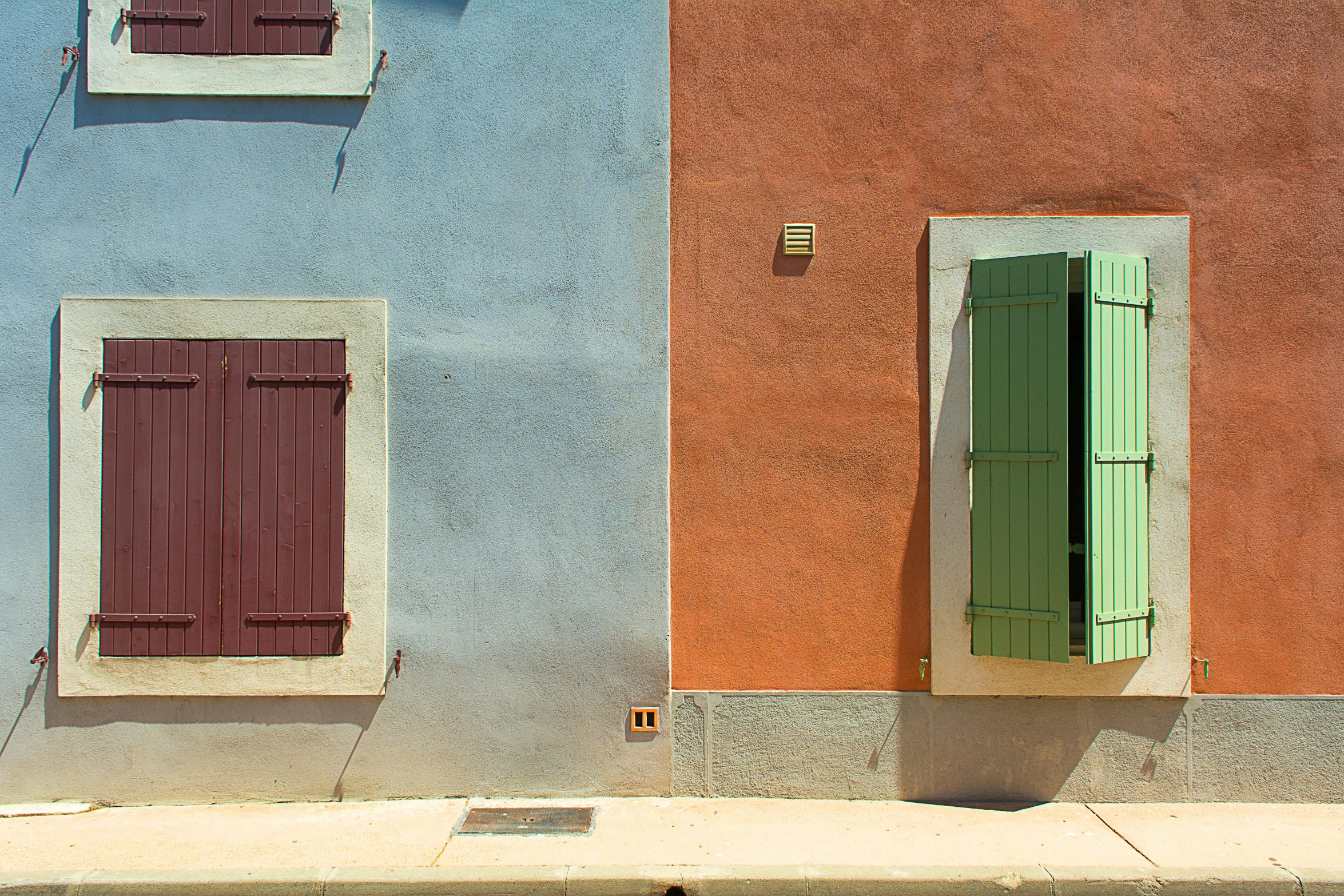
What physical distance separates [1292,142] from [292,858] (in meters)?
6.35

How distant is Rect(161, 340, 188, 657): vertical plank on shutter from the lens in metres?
4.78

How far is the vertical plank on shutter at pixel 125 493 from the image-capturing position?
4789 millimetres

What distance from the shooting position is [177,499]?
4.81 m

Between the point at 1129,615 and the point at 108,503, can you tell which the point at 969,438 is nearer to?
the point at 1129,615

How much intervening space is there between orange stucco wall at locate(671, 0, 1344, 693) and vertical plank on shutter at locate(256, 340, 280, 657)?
2.14m

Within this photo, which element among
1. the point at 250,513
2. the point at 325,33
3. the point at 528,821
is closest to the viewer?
the point at 528,821

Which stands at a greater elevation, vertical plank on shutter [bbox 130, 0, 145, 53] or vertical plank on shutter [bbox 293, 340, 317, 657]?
vertical plank on shutter [bbox 130, 0, 145, 53]

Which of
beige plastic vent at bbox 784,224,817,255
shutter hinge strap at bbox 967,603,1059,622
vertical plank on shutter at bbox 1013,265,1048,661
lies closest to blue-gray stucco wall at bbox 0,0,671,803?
beige plastic vent at bbox 784,224,817,255

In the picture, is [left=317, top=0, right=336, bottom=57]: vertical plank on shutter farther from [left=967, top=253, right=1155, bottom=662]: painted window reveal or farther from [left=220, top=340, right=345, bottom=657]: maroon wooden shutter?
[left=967, top=253, right=1155, bottom=662]: painted window reveal

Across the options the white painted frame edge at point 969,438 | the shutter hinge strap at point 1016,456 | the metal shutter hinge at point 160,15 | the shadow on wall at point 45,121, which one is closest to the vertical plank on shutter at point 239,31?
the metal shutter hinge at point 160,15

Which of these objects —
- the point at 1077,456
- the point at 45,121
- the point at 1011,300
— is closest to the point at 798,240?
the point at 1011,300

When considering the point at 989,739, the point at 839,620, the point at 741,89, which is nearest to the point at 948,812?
the point at 989,739

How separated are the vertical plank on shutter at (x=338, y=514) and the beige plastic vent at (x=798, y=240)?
2.52 m

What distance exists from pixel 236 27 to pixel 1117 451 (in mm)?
5248
